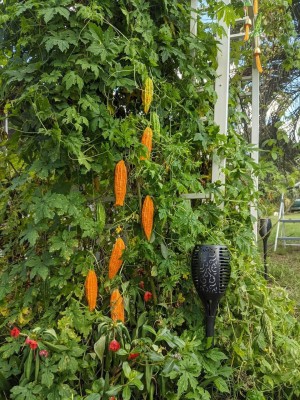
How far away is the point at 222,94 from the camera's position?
239 centimetres

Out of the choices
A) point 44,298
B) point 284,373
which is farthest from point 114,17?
point 284,373

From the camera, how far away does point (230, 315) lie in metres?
2.23

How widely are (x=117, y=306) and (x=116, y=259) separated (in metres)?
0.22

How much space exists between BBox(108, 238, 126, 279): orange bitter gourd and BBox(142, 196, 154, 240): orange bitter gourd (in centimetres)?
14

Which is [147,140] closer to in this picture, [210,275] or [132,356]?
[210,275]

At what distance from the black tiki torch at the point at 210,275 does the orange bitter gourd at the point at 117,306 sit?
0.37 m

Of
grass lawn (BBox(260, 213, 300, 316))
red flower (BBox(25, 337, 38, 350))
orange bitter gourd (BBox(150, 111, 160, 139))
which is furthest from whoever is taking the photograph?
grass lawn (BBox(260, 213, 300, 316))

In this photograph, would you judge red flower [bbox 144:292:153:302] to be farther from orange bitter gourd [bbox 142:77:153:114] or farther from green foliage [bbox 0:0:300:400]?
orange bitter gourd [bbox 142:77:153:114]

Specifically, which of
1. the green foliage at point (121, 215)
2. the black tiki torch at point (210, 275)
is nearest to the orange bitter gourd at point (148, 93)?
the green foliage at point (121, 215)

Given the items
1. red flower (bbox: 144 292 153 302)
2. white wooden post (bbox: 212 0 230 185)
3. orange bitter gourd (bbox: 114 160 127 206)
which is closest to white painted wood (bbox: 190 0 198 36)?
white wooden post (bbox: 212 0 230 185)

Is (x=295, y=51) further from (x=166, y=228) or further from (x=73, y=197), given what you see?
(x=73, y=197)

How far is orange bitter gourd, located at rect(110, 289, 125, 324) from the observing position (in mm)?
1955

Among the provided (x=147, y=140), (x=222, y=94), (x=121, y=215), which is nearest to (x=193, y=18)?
(x=222, y=94)

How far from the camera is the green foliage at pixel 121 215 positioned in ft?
6.04
